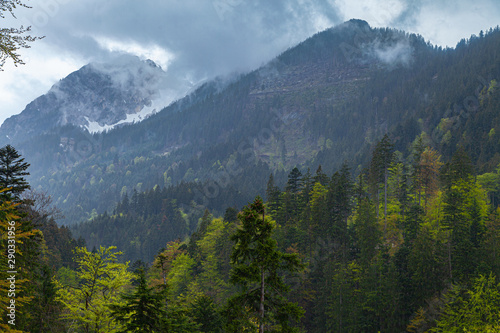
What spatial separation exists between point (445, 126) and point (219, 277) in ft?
287

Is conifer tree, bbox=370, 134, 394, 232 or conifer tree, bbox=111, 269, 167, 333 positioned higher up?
conifer tree, bbox=370, 134, 394, 232

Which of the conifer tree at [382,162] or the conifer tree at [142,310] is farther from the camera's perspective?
the conifer tree at [382,162]

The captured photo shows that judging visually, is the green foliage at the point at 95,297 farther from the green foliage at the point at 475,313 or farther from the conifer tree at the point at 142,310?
the green foliage at the point at 475,313

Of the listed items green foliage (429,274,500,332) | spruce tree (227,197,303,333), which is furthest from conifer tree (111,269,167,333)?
green foliage (429,274,500,332)

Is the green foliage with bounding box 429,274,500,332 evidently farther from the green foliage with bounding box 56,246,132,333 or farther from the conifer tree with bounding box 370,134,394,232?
the green foliage with bounding box 56,246,132,333

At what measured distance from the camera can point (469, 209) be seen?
44.5 meters

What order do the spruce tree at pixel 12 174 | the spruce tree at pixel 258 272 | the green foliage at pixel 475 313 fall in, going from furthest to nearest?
1. the green foliage at pixel 475 313
2. the spruce tree at pixel 12 174
3. the spruce tree at pixel 258 272

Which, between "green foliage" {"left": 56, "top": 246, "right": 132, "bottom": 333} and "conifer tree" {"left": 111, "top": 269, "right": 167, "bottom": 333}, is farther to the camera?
"green foliage" {"left": 56, "top": 246, "right": 132, "bottom": 333}

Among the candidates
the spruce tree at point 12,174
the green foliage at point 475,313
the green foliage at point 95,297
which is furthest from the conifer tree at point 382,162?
the spruce tree at point 12,174

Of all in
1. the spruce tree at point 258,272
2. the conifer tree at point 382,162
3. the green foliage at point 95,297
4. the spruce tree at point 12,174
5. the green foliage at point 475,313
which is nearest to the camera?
the spruce tree at point 258,272

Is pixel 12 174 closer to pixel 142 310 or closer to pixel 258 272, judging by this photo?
pixel 142 310

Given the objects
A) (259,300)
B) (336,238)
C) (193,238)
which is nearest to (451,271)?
(336,238)

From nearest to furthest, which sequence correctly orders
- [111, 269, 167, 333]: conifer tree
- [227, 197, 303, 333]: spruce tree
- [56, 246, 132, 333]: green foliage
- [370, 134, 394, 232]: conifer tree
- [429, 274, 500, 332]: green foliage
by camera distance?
[227, 197, 303, 333]: spruce tree → [111, 269, 167, 333]: conifer tree → [56, 246, 132, 333]: green foliage → [429, 274, 500, 332]: green foliage → [370, 134, 394, 232]: conifer tree

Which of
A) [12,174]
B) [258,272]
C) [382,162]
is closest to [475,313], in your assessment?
[258,272]
